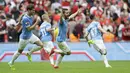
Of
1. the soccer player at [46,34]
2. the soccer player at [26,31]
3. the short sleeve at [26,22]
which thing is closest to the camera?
the soccer player at [26,31]

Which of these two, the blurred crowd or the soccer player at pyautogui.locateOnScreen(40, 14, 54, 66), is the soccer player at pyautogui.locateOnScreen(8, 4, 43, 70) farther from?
the blurred crowd

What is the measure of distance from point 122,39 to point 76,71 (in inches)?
490

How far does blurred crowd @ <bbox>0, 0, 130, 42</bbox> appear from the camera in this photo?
32156 mm

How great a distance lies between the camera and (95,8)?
35.0 metres

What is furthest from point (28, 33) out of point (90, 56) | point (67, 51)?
point (90, 56)

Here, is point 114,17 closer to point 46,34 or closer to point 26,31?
point 46,34

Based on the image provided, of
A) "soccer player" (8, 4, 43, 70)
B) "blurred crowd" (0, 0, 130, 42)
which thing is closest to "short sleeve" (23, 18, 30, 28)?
"soccer player" (8, 4, 43, 70)

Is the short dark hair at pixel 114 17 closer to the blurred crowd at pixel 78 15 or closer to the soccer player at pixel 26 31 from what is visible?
the blurred crowd at pixel 78 15

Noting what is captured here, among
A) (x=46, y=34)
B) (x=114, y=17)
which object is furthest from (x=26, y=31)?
(x=114, y=17)

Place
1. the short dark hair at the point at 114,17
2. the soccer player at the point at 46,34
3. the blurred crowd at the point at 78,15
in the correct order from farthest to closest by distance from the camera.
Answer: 1. the short dark hair at the point at 114,17
2. the blurred crowd at the point at 78,15
3. the soccer player at the point at 46,34

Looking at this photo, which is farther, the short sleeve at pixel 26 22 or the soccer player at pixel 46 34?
the soccer player at pixel 46 34

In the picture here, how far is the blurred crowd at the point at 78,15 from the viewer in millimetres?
32156

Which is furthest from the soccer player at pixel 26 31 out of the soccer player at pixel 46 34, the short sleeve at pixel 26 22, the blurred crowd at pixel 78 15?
the blurred crowd at pixel 78 15

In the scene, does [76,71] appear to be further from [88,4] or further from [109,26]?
[88,4]
